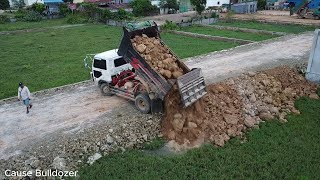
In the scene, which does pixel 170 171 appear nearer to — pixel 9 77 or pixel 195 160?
pixel 195 160

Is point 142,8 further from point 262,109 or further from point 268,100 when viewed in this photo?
point 262,109

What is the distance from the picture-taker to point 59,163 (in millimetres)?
9188

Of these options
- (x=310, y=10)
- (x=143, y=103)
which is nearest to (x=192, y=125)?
(x=143, y=103)

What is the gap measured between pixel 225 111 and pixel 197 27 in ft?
82.0

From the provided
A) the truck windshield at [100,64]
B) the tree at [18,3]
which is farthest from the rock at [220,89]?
the tree at [18,3]

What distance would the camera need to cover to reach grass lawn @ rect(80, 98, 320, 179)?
891cm

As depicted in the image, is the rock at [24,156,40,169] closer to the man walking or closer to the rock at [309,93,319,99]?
the man walking

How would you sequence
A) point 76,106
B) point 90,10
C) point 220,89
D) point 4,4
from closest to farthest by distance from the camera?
1. point 76,106
2. point 220,89
3. point 90,10
4. point 4,4

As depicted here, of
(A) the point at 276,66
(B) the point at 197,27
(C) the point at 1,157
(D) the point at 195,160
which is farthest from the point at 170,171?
(B) the point at 197,27

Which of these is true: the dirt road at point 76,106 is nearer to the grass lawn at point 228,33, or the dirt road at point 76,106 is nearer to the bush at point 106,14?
the grass lawn at point 228,33

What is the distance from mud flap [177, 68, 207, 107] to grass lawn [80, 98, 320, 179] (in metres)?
1.78

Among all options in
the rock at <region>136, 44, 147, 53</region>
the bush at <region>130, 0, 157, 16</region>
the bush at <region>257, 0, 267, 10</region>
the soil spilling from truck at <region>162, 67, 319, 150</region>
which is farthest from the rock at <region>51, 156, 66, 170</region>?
the bush at <region>257, 0, 267, 10</region>

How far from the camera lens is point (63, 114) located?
485 inches

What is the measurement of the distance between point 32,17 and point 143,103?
39.9 m
